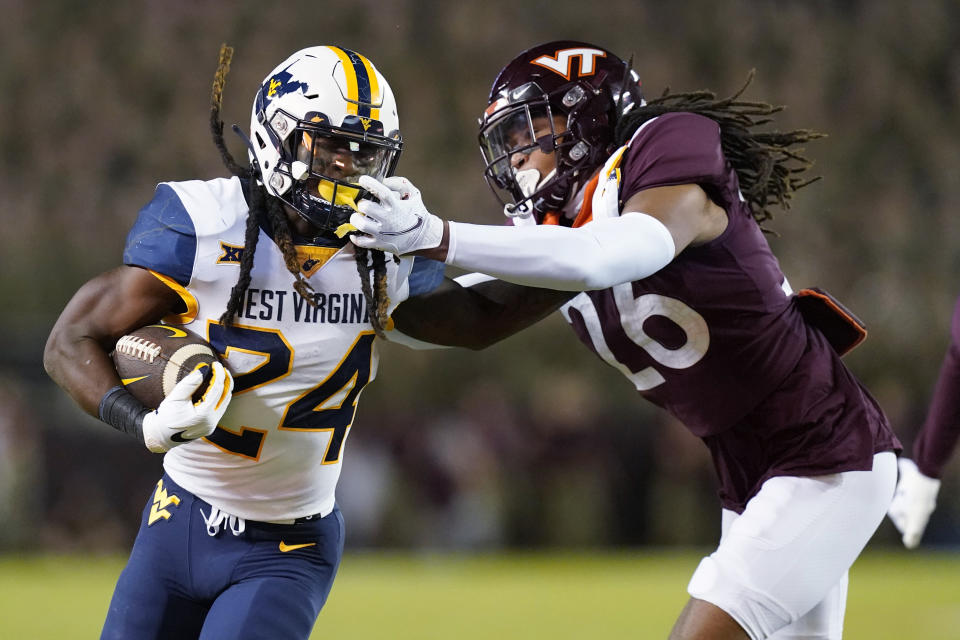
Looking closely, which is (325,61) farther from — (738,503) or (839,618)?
(839,618)

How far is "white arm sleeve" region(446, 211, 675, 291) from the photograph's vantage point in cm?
230

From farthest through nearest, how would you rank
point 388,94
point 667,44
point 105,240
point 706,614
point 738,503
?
point 667,44, point 105,240, point 738,503, point 388,94, point 706,614

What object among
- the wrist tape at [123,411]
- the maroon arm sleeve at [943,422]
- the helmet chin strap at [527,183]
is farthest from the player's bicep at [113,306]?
the maroon arm sleeve at [943,422]

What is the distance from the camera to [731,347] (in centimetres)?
275

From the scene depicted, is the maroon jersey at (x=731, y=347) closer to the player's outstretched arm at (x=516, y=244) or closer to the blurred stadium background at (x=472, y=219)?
the player's outstretched arm at (x=516, y=244)

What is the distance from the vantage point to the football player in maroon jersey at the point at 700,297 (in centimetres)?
234

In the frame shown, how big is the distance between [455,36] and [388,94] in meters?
9.02

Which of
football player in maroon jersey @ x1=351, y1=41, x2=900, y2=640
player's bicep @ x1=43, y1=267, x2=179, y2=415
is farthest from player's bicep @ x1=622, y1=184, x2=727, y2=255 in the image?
player's bicep @ x1=43, y1=267, x2=179, y2=415

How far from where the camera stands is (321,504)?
2807 millimetres

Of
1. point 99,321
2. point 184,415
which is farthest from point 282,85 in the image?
point 184,415

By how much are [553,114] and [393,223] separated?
84cm

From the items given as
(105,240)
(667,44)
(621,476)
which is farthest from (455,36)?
(621,476)

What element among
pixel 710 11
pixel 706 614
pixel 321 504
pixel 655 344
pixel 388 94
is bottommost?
pixel 706 614

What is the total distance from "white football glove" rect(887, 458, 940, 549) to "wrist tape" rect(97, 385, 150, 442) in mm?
2317
